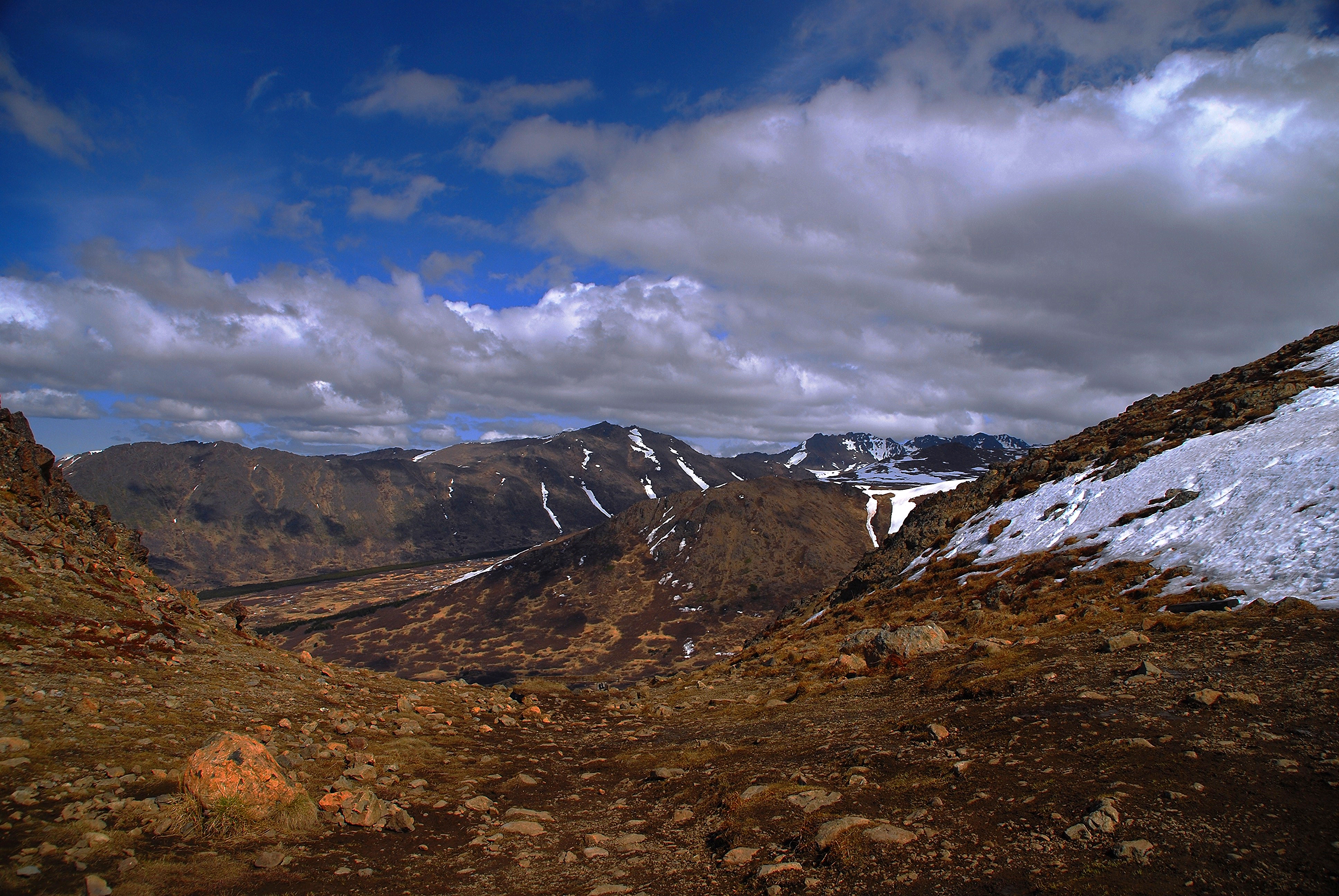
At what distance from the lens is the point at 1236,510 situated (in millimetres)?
25828

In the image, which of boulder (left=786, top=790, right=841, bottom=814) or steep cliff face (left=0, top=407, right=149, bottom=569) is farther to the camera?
steep cliff face (left=0, top=407, right=149, bottom=569)

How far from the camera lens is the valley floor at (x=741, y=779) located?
7410 millimetres

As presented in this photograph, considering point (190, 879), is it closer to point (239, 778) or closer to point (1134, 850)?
point (239, 778)

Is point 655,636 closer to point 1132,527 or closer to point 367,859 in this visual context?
point 1132,527

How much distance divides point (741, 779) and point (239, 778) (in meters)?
8.94

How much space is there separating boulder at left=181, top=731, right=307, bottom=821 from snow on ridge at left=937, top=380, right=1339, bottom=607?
2531 cm

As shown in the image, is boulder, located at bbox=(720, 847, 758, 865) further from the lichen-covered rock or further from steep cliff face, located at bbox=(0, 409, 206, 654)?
the lichen-covered rock

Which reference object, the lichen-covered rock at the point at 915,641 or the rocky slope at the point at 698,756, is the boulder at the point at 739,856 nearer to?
the rocky slope at the point at 698,756

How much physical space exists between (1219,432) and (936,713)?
108 feet

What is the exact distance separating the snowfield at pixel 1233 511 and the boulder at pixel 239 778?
25170 mm

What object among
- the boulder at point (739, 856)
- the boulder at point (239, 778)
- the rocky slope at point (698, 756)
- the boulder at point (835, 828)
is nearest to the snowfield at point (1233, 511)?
the rocky slope at point (698, 756)

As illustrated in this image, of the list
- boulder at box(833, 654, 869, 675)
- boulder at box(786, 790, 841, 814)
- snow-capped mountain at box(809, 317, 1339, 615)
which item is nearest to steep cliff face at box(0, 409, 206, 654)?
boulder at box(786, 790, 841, 814)

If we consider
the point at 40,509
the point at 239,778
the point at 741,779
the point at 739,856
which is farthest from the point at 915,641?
the point at 40,509

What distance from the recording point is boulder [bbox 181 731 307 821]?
896 cm
